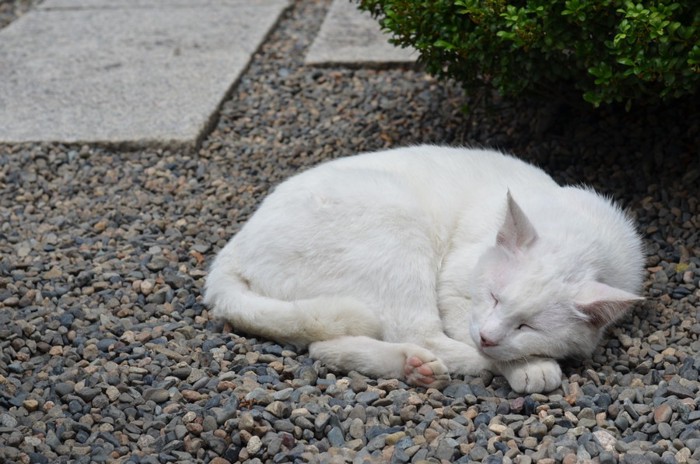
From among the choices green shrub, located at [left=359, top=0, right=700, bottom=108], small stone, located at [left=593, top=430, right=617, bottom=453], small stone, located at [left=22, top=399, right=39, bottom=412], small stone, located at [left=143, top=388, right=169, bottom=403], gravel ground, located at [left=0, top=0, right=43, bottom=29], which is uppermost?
green shrub, located at [left=359, top=0, right=700, bottom=108]

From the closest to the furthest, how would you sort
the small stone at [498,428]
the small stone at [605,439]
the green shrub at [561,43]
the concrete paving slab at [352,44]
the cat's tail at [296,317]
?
the small stone at [605,439] → the small stone at [498,428] → the cat's tail at [296,317] → the green shrub at [561,43] → the concrete paving slab at [352,44]

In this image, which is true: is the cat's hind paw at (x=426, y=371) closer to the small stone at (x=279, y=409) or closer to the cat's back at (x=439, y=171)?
the small stone at (x=279, y=409)

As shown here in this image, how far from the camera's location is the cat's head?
3125 millimetres

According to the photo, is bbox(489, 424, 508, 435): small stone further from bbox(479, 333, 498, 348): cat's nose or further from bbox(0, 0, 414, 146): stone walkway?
bbox(0, 0, 414, 146): stone walkway

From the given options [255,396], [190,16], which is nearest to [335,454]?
[255,396]

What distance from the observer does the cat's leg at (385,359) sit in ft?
10.5

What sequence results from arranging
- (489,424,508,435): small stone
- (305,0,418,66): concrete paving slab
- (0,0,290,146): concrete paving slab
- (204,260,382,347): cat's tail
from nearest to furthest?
(489,424,508,435): small stone < (204,260,382,347): cat's tail < (0,0,290,146): concrete paving slab < (305,0,418,66): concrete paving slab

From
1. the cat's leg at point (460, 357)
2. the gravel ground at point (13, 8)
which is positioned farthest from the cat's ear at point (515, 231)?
the gravel ground at point (13, 8)

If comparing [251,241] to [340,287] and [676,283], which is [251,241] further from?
[676,283]

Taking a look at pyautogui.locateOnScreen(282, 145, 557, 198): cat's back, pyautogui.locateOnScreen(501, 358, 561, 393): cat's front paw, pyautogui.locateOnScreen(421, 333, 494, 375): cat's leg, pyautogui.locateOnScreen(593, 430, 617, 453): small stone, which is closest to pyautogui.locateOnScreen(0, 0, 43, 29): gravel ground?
pyautogui.locateOnScreen(282, 145, 557, 198): cat's back

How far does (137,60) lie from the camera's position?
6.24 m

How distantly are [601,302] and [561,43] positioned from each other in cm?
143

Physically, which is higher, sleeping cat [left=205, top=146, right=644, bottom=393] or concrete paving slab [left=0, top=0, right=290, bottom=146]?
sleeping cat [left=205, top=146, right=644, bottom=393]

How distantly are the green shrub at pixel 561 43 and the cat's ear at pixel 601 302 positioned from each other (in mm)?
1144
